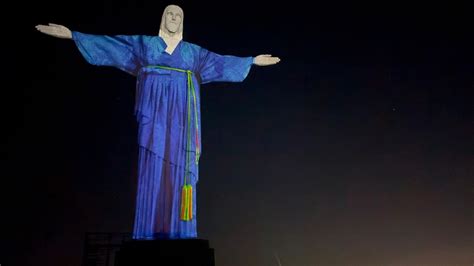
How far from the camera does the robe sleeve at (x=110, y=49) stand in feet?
10.6

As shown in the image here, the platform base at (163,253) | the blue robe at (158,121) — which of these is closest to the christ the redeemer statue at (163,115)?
the blue robe at (158,121)

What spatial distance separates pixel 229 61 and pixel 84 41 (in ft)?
4.11

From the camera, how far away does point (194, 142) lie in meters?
3.21

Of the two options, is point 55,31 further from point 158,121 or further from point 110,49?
point 158,121

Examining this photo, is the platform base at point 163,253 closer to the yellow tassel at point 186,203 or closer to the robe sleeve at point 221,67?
the yellow tassel at point 186,203

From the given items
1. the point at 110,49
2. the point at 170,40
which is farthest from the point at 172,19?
the point at 110,49

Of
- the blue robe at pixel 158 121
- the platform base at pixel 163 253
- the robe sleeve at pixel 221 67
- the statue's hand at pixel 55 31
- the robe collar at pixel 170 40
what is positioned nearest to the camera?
the platform base at pixel 163 253

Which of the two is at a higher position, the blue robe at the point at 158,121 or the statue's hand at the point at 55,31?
the statue's hand at the point at 55,31

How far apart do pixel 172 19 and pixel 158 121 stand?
0.91 metres

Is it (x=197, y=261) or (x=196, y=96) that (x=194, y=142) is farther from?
(x=197, y=261)

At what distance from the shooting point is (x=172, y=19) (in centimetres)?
334

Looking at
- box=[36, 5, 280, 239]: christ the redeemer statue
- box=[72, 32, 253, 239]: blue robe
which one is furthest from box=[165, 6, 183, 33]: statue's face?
box=[72, 32, 253, 239]: blue robe

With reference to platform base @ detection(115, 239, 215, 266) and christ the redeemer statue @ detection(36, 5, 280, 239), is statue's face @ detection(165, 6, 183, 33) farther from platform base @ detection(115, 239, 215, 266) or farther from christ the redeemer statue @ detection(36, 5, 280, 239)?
platform base @ detection(115, 239, 215, 266)

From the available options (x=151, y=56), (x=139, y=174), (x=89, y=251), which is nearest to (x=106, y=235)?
(x=89, y=251)
